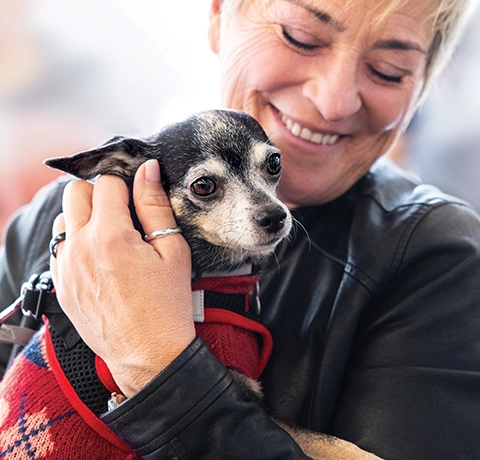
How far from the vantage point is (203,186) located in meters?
1.11

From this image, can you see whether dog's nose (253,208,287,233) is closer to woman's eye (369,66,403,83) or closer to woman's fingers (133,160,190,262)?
woman's fingers (133,160,190,262)

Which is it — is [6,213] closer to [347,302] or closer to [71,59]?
[71,59]

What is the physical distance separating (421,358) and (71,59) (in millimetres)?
1936

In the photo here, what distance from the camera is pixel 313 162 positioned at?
1.28 metres

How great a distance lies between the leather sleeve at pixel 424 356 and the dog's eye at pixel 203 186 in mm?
476

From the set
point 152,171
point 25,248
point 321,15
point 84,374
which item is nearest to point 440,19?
point 321,15

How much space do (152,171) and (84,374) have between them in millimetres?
456

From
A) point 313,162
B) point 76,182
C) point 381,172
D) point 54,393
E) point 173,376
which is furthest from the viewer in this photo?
point 381,172

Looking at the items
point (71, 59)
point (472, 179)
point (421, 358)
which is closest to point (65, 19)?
point (71, 59)

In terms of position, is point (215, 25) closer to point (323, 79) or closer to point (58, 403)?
point (323, 79)

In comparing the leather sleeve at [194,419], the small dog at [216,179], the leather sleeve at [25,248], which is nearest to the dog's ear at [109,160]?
the small dog at [216,179]

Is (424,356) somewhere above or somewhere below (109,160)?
below

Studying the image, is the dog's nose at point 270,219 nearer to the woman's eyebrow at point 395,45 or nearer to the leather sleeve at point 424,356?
the leather sleeve at point 424,356

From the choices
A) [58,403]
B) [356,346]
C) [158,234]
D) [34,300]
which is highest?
[158,234]
